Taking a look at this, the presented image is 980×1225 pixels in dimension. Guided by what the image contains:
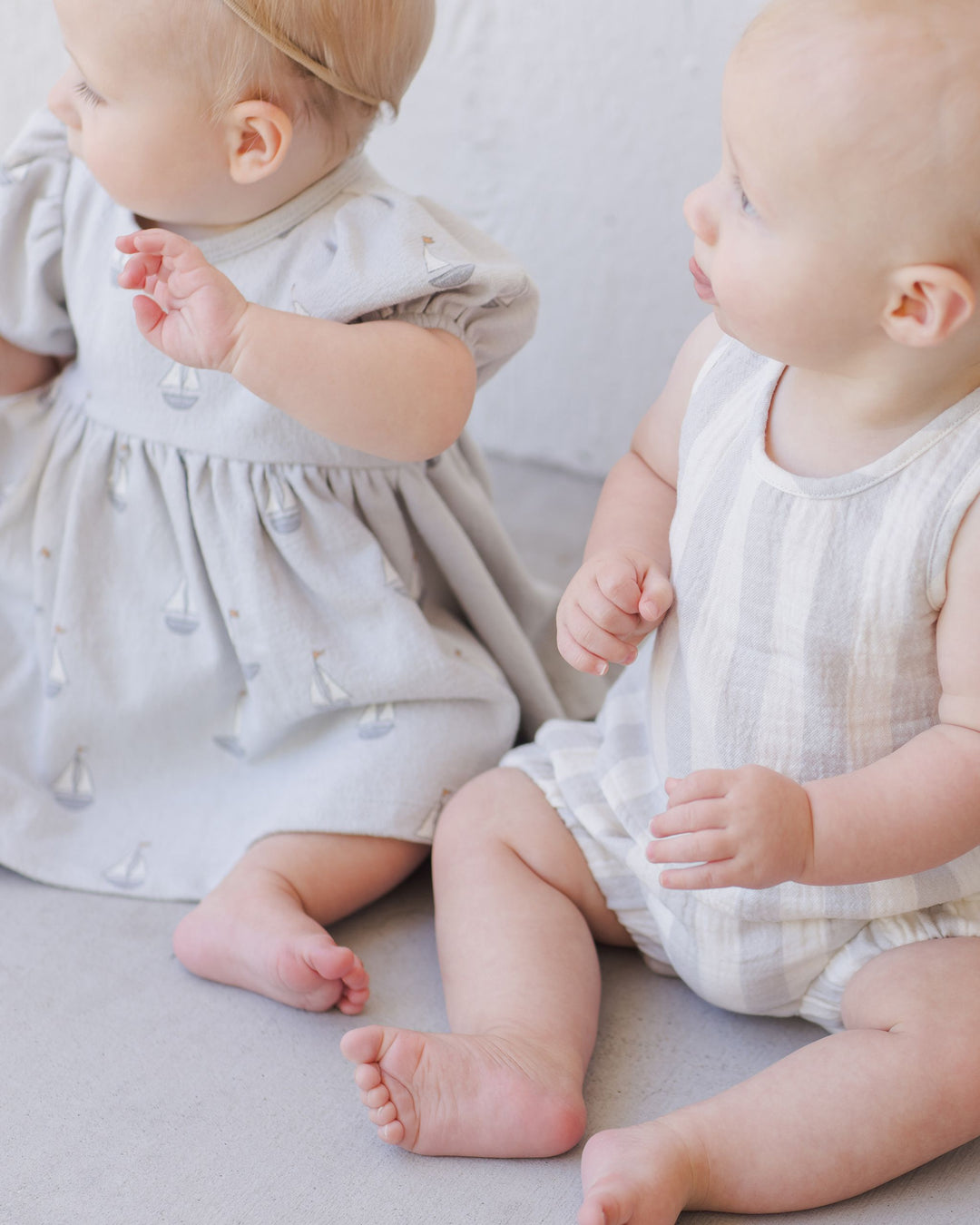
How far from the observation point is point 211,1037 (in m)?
0.76

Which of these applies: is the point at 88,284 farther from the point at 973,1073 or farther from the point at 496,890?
the point at 973,1073

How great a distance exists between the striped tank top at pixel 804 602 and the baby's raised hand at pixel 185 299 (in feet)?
0.89

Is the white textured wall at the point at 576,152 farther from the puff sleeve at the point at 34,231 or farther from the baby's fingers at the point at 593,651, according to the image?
the baby's fingers at the point at 593,651

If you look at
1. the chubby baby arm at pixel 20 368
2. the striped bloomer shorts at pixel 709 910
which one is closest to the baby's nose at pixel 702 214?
the striped bloomer shorts at pixel 709 910

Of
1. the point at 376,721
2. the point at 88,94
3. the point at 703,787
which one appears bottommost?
the point at 376,721

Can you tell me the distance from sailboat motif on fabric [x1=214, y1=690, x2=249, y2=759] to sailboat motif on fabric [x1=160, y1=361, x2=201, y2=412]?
0.21 meters

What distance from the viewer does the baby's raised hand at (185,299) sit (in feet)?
2.42

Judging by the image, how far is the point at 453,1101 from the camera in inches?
26.5

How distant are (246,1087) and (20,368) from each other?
53cm

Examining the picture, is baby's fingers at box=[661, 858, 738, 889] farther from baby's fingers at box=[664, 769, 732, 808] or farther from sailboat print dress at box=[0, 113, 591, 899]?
sailboat print dress at box=[0, 113, 591, 899]

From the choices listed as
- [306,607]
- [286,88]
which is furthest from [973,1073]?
[286,88]

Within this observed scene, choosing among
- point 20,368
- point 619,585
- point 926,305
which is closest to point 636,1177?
point 619,585

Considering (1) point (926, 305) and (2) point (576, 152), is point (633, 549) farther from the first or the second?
(2) point (576, 152)

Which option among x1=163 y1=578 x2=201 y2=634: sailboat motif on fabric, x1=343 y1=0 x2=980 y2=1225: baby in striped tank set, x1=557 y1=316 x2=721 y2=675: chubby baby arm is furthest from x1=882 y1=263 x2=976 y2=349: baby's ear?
x1=163 y1=578 x2=201 y2=634: sailboat motif on fabric
